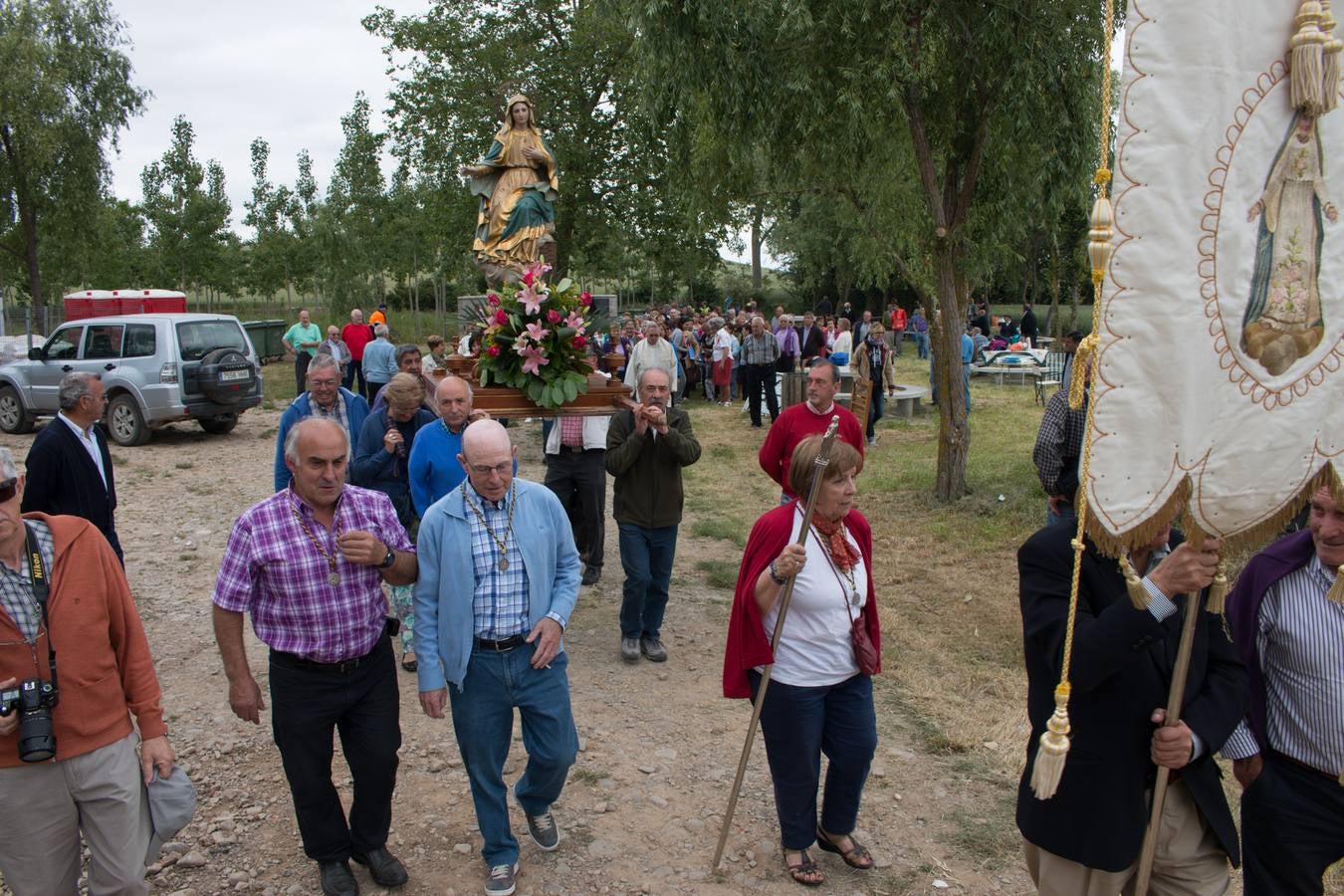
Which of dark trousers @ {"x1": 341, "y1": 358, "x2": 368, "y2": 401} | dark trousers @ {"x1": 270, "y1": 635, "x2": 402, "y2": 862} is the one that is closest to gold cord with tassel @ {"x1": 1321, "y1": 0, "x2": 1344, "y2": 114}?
dark trousers @ {"x1": 270, "y1": 635, "x2": 402, "y2": 862}

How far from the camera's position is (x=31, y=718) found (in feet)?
10.2

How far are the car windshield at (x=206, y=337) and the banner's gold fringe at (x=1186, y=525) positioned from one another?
15366mm

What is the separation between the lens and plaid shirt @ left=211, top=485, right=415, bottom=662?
12.1ft

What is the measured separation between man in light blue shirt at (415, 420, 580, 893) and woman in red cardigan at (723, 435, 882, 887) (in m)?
0.76

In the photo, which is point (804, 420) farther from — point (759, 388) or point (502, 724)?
point (759, 388)

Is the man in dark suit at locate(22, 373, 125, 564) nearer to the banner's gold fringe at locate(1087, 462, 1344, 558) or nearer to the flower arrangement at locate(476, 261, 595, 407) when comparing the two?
the flower arrangement at locate(476, 261, 595, 407)

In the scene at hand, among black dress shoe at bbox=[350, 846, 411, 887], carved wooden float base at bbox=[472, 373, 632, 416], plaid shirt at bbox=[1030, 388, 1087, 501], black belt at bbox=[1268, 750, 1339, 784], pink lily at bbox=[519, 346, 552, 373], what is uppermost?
pink lily at bbox=[519, 346, 552, 373]

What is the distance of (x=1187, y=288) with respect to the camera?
2.57 m

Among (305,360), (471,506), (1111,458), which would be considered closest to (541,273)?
(471,506)

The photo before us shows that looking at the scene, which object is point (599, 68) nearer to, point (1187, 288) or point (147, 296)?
point (147, 296)

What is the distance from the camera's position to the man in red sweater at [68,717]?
10.4ft

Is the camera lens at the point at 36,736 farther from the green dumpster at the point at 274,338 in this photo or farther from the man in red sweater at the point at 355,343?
the green dumpster at the point at 274,338

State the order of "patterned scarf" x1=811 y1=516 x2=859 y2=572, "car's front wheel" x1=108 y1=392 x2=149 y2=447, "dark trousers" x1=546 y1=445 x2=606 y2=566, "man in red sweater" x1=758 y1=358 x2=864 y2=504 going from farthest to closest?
"car's front wheel" x1=108 y1=392 x2=149 y2=447, "dark trousers" x1=546 y1=445 x2=606 y2=566, "man in red sweater" x1=758 y1=358 x2=864 y2=504, "patterned scarf" x1=811 y1=516 x2=859 y2=572

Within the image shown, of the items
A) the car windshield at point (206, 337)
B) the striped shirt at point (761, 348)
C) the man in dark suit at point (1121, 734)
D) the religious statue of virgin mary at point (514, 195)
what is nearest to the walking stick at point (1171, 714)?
the man in dark suit at point (1121, 734)
